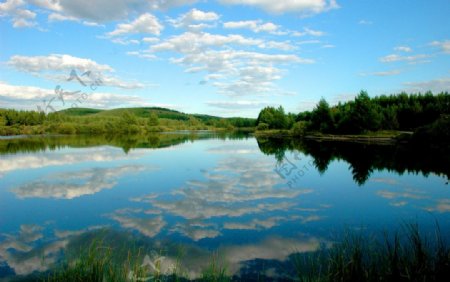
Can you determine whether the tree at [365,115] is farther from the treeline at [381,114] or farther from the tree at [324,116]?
the tree at [324,116]

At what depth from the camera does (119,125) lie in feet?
331

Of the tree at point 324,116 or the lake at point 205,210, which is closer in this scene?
the lake at point 205,210

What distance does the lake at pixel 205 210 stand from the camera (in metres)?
9.40

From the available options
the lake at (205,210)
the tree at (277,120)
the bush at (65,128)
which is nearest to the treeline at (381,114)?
the tree at (277,120)

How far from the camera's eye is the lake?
9.40 m

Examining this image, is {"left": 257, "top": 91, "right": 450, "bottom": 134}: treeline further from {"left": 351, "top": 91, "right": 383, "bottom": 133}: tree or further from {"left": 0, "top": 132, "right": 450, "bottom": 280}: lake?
{"left": 0, "top": 132, "right": 450, "bottom": 280}: lake

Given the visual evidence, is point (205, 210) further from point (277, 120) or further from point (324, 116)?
point (277, 120)

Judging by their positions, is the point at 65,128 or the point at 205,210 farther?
the point at 65,128

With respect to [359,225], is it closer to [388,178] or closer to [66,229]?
[66,229]

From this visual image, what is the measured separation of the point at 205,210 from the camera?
A: 1399cm

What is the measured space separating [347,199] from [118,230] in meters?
10.4

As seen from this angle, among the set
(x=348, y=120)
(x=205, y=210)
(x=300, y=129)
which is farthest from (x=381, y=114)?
(x=205, y=210)

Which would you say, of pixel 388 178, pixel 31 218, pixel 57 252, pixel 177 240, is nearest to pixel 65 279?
pixel 57 252

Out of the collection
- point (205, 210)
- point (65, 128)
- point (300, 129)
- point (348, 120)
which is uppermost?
point (348, 120)
